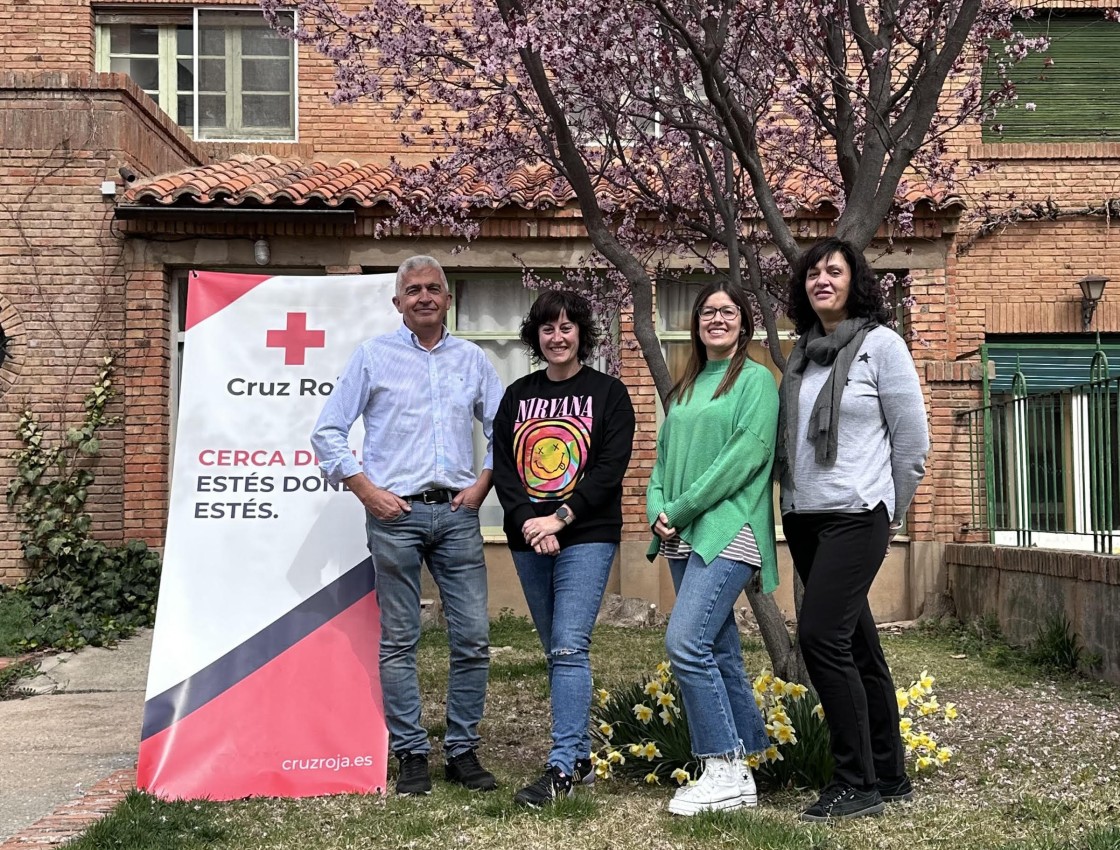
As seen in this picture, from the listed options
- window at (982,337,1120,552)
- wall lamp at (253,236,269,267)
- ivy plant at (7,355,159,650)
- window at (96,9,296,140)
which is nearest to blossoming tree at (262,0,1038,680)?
window at (982,337,1120,552)

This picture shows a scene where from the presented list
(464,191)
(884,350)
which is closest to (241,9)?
(464,191)

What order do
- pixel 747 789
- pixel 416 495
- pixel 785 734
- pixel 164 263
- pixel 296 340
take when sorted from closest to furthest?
pixel 747 789 < pixel 785 734 < pixel 416 495 < pixel 296 340 < pixel 164 263

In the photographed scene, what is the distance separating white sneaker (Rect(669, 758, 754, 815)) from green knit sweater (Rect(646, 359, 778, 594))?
692 millimetres

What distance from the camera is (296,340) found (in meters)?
5.71

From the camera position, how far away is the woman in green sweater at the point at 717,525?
4.77 meters

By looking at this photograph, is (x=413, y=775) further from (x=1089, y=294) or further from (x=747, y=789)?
(x=1089, y=294)

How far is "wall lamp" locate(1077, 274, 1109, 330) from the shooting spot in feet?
43.4

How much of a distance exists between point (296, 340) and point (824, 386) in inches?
93.9

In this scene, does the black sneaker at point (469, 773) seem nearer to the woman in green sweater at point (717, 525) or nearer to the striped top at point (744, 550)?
the woman in green sweater at point (717, 525)

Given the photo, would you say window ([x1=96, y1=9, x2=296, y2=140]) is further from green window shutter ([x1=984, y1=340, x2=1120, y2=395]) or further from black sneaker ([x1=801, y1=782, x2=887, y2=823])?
black sneaker ([x1=801, y1=782, x2=887, y2=823])

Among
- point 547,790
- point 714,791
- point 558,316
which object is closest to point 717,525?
point 714,791

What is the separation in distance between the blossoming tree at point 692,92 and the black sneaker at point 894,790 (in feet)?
3.86

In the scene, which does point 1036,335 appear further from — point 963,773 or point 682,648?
point 682,648

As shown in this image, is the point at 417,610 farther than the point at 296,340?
No
